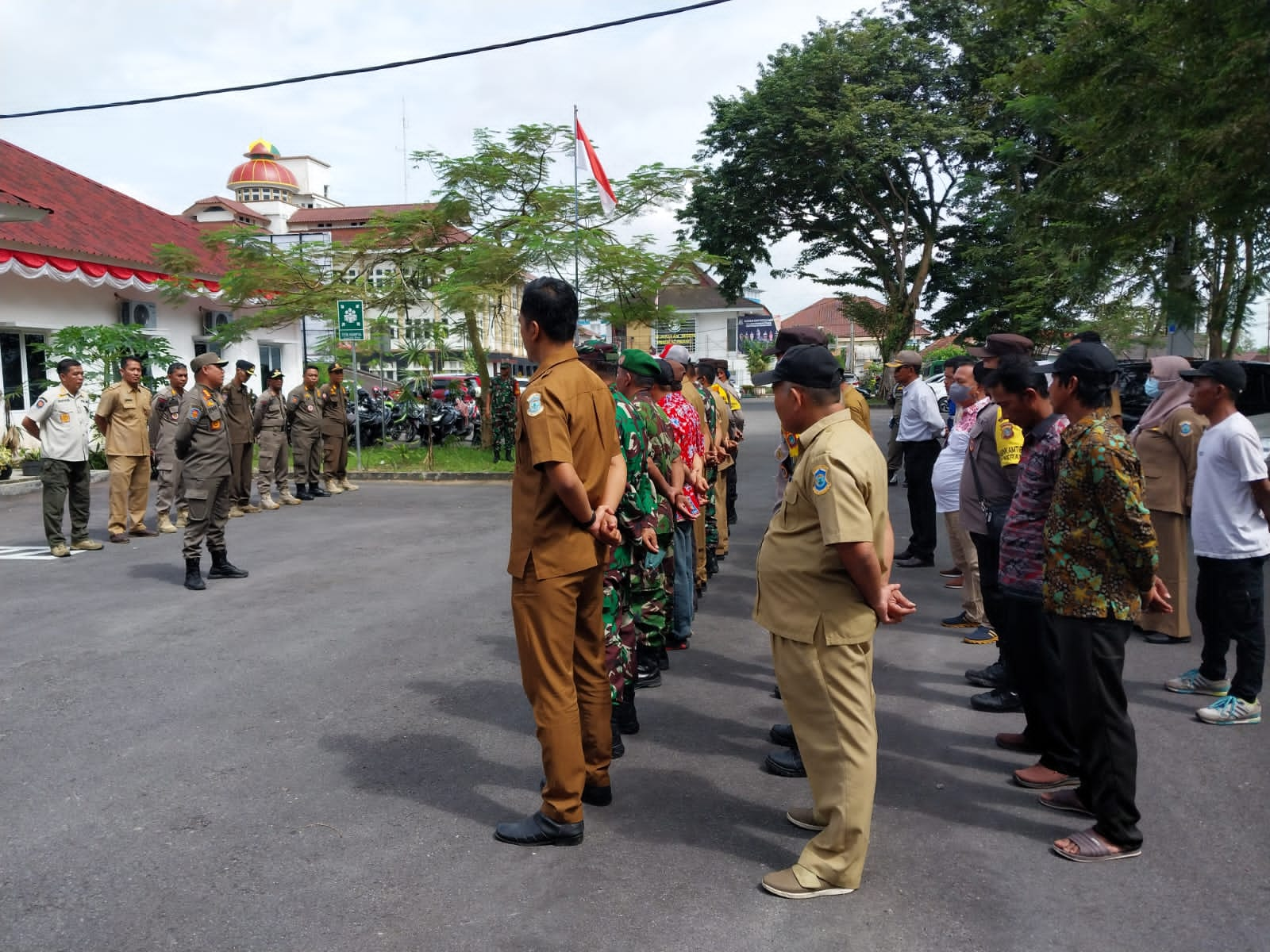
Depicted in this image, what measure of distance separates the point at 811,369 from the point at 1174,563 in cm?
416

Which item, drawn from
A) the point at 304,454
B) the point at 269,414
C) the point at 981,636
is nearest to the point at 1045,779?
the point at 981,636

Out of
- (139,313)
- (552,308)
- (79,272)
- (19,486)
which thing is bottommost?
(19,486)

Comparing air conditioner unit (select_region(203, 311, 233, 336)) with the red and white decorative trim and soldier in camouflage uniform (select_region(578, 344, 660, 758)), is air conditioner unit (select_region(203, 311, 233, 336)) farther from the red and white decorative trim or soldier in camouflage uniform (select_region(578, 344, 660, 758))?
soldier in camouflage uniform (select_region(578, 344, 660, 758))

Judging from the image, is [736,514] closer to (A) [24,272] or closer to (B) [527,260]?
(B) [527,260]

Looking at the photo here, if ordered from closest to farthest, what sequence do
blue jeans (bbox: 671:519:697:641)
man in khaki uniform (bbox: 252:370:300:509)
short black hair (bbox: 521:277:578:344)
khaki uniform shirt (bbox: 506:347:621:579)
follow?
khaki uniform shirt (bbox: 506:347:621:579) < short black hair (bbox: 521:277:578:344) < blue jeans (bbox: 671:519:697:641) < man in khaki uniform (bbox: 252:370:300:509)

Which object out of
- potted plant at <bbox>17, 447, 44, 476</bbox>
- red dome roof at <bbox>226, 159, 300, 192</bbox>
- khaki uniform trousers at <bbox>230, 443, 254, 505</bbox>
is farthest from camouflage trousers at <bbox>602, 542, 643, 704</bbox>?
red dome roof at <bbox>226, 159, 300, 192</bbox>

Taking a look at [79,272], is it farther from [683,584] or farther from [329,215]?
[329,215]

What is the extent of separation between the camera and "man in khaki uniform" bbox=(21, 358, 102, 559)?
372 inches

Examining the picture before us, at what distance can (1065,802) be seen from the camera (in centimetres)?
387

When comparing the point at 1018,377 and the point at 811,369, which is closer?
the point at 811,369

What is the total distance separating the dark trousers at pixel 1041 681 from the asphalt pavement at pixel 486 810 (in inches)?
9.7

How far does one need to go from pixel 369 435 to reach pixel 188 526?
13338 mm

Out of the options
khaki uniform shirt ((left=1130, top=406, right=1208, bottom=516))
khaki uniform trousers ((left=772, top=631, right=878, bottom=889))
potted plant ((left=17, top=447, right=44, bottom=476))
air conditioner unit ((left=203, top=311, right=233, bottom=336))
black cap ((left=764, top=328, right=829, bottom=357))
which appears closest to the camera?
khaki uniform trousers ((left=772, top=631, right=878, bottom=889))

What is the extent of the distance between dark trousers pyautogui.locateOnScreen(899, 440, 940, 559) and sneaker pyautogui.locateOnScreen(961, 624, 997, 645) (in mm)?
2407
